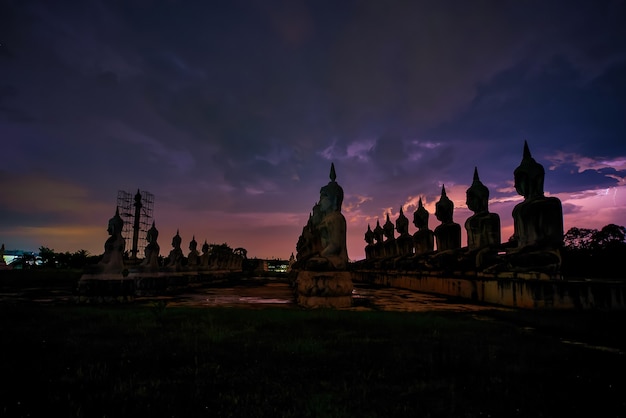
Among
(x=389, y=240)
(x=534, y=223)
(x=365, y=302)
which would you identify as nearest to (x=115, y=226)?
(x=365, y=302)

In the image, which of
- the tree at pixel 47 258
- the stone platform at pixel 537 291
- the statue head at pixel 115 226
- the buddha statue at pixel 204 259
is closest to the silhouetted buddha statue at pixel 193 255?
the buddha statue at pixel 204 259

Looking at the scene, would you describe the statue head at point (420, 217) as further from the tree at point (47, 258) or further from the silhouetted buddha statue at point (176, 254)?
the tree at point (47, 258)

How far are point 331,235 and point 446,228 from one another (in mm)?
7206

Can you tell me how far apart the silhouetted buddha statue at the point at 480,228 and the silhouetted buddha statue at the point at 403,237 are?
281 inches

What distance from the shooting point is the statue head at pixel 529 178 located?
9.42 metres

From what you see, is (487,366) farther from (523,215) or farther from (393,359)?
(523,215)

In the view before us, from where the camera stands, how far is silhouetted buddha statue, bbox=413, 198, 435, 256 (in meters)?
16.2

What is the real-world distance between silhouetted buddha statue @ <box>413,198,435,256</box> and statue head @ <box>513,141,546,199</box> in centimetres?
637

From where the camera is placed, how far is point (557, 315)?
6.34 metres

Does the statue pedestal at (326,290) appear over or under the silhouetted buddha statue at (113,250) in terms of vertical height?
under

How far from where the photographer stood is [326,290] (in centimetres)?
817

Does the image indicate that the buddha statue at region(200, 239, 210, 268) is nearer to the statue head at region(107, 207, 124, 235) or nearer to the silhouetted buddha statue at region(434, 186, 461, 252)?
the statue head at region(107, 207, 124, 235)

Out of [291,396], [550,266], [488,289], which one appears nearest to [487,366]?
[291,396]

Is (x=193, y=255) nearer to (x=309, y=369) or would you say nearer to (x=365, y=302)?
(x=365, y=302)
